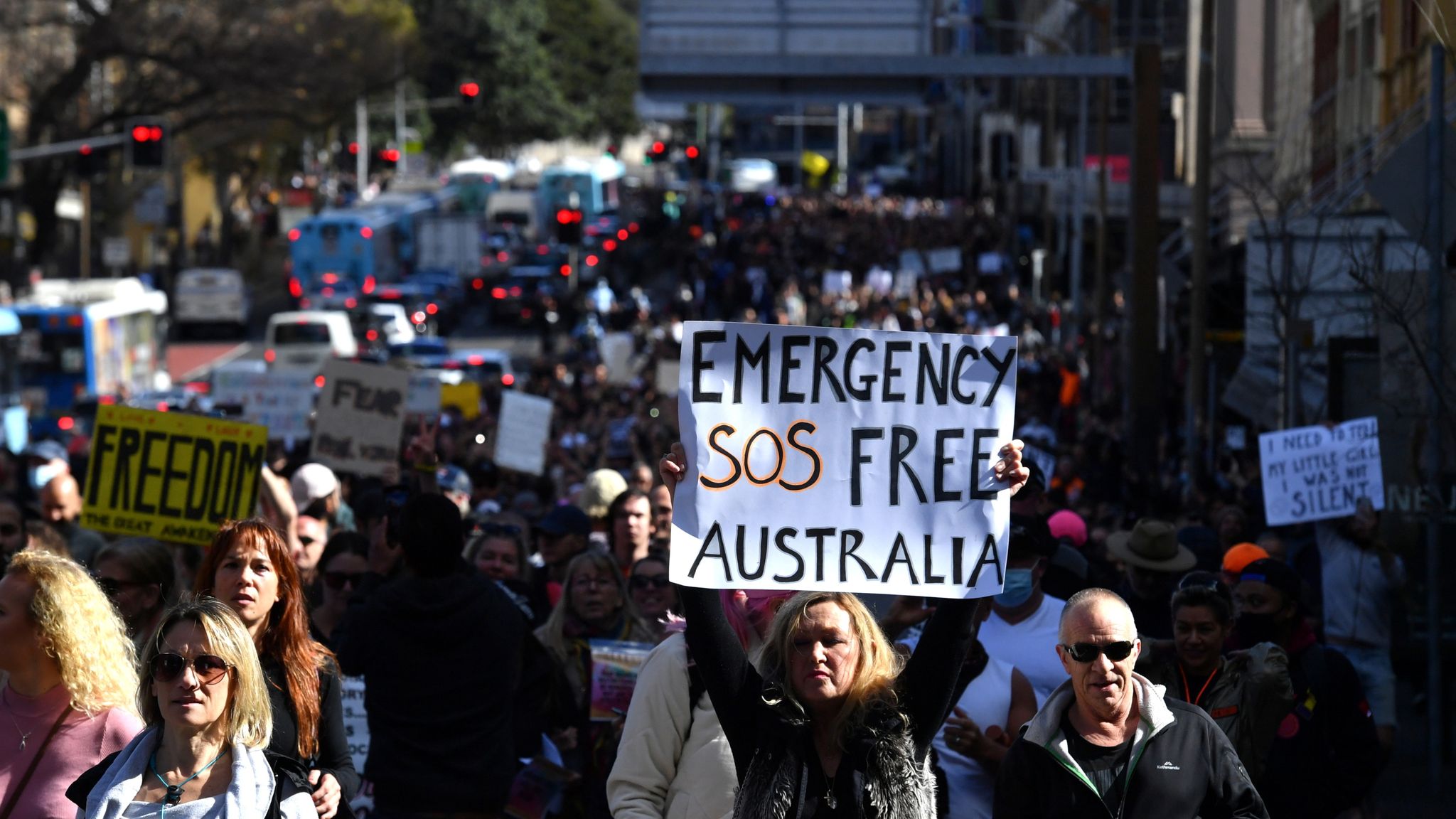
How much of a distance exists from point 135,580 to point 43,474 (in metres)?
7.70

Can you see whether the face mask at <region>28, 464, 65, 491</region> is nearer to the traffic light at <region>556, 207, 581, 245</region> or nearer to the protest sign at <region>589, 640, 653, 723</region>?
the protest sign at <region>589, 640, 653, 723</region>

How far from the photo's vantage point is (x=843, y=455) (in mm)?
5273

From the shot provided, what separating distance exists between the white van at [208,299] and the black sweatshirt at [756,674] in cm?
5422

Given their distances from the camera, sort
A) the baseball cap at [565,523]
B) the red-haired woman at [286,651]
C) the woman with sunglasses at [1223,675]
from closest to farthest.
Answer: the red-haired woman at [286,651]
the woman with sunglasses at [1223,675]
the baseball cap at [565,523]

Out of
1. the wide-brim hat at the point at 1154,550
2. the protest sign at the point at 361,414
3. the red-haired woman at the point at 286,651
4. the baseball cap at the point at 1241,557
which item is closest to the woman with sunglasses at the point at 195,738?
the red-haired woman at the point at 286,651

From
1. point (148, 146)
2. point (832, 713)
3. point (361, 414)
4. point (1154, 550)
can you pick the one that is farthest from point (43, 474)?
point (148, 146)

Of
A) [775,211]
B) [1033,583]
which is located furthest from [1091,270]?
[1033,583]

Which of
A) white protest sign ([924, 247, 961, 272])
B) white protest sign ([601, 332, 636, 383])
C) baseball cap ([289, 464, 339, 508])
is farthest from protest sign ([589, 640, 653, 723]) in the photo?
white protest sign ([924, 247, 961, 272])

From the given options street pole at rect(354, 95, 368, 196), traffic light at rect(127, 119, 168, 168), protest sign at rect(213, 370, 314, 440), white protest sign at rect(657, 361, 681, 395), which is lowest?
white protest sign at rect(657, 361, 681, 395)

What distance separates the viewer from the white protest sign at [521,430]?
17.8m

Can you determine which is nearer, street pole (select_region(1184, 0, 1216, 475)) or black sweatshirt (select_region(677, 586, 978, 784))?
black sweatshirt (select_region(677, 586, 978, 784))

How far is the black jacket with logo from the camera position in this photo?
501 centimetres

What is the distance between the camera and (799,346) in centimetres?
525

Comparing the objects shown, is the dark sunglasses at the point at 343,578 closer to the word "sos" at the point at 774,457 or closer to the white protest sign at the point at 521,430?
the word "sos" at the point at 774,457
